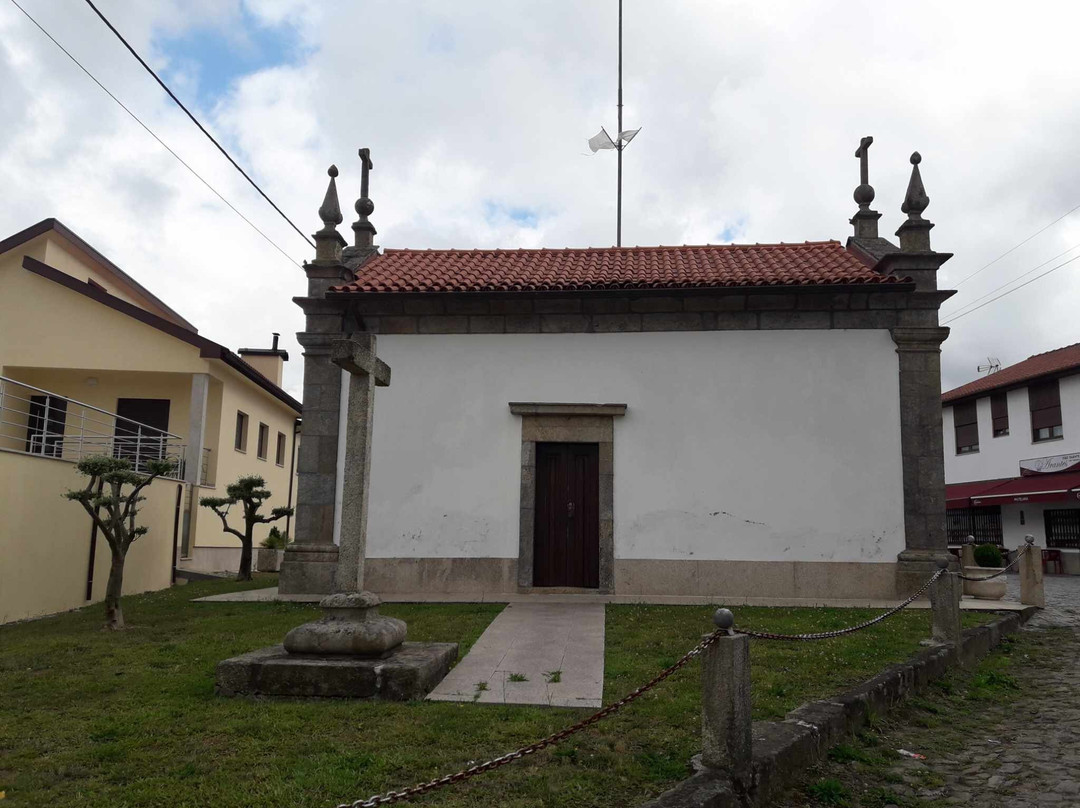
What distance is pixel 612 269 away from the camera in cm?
1222

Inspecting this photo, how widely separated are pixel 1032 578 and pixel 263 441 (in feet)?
57.5

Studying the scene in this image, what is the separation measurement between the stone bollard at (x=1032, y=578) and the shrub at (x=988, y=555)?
6.06ft

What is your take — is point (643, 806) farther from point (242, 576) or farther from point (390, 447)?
point (242, 576)

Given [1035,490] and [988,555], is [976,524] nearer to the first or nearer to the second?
[1035,490]

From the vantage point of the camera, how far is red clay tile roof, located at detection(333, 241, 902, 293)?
1102cm

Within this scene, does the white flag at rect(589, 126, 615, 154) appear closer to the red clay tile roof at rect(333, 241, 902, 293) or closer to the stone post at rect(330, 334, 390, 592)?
the red clay tile roof at rect(333, 241, 902, 293)

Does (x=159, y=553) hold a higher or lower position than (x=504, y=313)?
lower

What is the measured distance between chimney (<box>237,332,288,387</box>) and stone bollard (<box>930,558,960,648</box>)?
20.8 m

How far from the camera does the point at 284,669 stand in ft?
17.3

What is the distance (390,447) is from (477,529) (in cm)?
178

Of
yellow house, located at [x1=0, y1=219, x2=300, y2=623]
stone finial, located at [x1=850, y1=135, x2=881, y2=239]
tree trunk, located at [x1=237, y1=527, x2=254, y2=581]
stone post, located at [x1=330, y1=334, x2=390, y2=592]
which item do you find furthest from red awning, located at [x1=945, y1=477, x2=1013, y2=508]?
stone post, located at [x1=330, y1=334, x2=390, y2=592]

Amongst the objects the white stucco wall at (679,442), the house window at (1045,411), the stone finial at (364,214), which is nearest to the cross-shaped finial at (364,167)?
the stone finial at (364,214)

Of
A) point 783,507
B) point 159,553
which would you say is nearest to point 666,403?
point 783,507

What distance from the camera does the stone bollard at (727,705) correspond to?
3.70 metres
